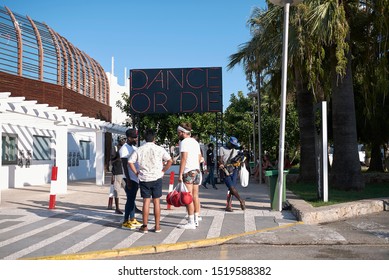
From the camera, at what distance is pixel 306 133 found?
679 inches

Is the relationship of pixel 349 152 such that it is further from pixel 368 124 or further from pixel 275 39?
pixel 368 124

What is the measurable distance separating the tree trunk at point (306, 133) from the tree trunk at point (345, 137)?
3.78 meters

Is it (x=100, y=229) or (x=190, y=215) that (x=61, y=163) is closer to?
(x=100, y=229)

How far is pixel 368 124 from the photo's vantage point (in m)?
22.3

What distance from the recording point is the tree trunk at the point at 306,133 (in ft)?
55.9

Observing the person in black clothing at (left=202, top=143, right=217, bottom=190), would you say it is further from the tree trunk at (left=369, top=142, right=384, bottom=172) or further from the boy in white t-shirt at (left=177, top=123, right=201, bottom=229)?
the tree trunk at (left=369, top=142, right=384, bottom=172)

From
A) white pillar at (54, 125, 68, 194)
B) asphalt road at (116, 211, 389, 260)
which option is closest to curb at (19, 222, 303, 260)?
asphalt road at (116, 211, 389, 260)

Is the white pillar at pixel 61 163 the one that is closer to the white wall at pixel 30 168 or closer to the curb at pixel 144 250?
the white wall at pixel 30 168

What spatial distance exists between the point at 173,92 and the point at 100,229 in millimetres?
10596

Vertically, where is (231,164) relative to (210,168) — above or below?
above

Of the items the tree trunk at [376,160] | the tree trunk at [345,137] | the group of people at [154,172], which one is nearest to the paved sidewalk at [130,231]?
the group of people at [154,172]

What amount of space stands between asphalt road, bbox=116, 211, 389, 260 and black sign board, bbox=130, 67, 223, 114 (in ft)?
33.8

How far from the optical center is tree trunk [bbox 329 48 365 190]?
1292 centimetres

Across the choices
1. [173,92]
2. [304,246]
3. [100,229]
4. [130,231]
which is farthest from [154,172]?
[173,92]
